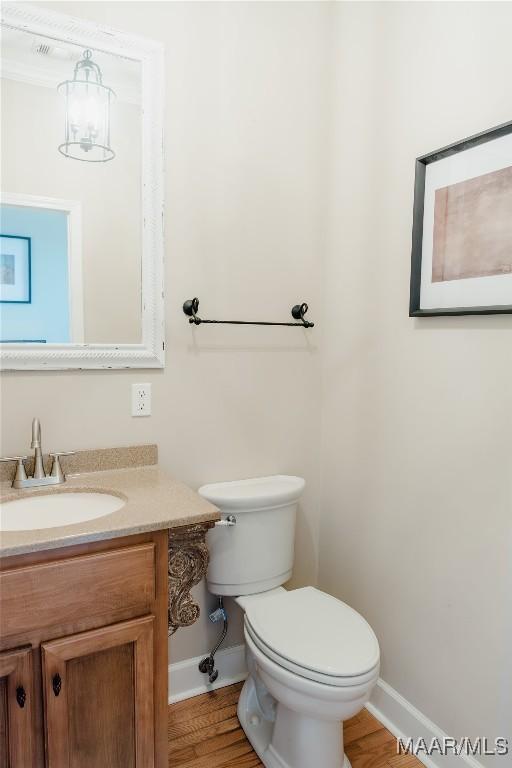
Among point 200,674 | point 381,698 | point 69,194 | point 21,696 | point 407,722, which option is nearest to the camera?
point 21,696

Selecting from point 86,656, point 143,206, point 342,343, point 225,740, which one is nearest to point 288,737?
point 225,740

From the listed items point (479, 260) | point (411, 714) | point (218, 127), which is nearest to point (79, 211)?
point (218, 127)

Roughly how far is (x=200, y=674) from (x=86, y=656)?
0.83m

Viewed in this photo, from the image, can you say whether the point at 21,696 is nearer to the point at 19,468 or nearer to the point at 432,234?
the point at 19,468

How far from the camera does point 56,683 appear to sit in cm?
111

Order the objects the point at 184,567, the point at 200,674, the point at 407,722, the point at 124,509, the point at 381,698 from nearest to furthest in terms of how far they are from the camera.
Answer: the point at 124,509 < the point at 184,567 < the point at 407,722 < the point at 381,698 < the point at 200,674

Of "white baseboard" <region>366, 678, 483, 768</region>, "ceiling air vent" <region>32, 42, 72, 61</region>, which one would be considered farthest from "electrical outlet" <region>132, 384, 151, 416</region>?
"white baseboard" <region>366, 678, 483, 768</region>

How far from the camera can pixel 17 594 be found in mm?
1047

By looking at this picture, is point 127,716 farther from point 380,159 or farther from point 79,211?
point 380,159

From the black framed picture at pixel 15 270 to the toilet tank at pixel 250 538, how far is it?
0.85m

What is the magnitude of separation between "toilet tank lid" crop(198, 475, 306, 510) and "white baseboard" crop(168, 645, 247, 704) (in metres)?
0.64

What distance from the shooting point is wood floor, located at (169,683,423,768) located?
155cm

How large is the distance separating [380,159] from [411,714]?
6.08 feet

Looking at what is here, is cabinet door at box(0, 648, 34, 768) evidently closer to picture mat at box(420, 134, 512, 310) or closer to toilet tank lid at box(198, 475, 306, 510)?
toilet tank lid at box(198, 475, 306, 510)
